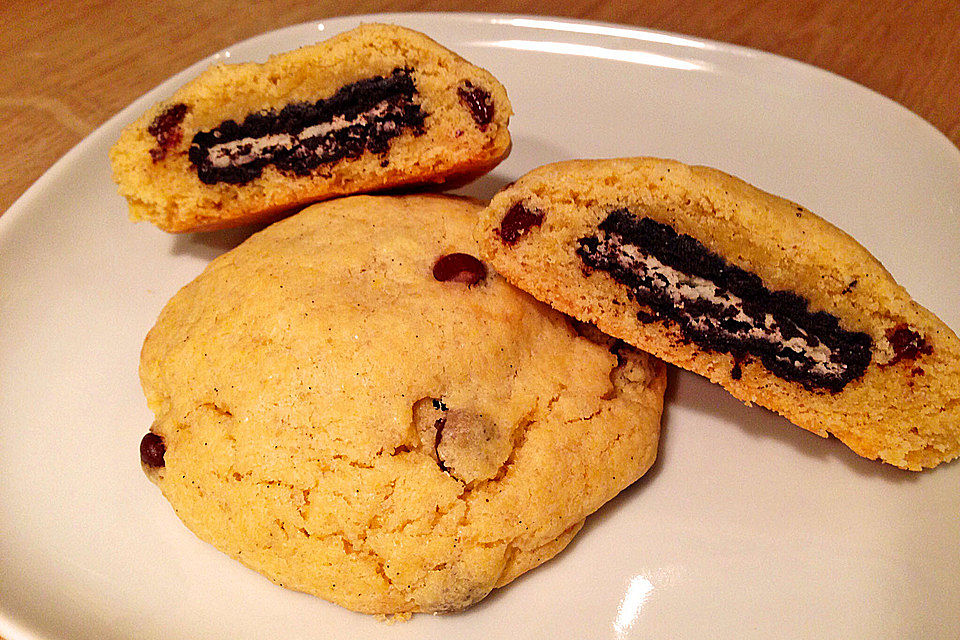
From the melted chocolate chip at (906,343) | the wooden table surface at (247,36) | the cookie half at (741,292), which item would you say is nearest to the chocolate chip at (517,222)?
the cookie half at (741,292)

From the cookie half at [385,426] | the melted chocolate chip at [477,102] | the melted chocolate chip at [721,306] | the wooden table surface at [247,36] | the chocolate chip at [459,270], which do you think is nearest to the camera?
the cookie half at [385,426]

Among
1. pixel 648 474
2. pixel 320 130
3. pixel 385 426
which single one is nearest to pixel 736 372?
pixel 648 474

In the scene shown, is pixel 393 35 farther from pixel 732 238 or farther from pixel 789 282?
pixel 789 282

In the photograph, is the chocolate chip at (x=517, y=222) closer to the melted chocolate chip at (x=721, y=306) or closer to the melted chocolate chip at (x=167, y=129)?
the melted chocolate chip at (x=721, y=306)

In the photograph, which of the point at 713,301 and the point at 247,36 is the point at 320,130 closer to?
the point at 713,301

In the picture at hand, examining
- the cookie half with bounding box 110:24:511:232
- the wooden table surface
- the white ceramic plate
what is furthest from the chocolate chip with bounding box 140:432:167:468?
the wooden table surface

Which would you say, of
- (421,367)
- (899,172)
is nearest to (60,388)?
(421,367)
